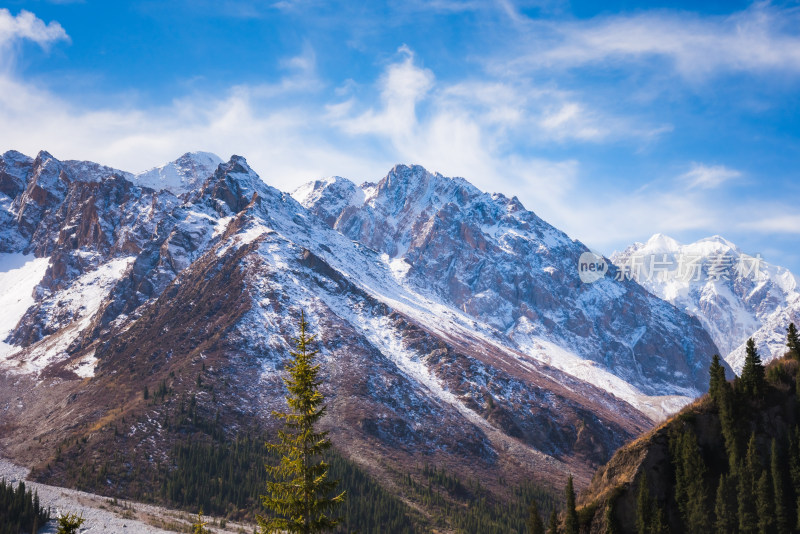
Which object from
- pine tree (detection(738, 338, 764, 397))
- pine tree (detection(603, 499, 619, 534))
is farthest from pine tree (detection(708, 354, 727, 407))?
pine tree (detection(603, 499, 619, 534))

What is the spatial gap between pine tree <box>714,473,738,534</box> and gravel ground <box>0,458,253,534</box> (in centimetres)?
11834

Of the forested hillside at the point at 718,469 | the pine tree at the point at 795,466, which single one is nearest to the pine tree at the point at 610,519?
the forested hillside at the point at 718,469

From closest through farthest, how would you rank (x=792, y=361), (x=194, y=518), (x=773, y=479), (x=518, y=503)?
1. (x=773, y=479)
2. (x=792, y=361)
3. (x=194, y=518)
4. (x=518, y=503)

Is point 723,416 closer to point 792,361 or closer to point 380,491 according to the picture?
point 792,361

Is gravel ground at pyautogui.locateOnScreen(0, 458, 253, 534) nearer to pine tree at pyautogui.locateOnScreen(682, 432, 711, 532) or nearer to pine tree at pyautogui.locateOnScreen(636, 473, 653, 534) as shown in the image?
pine tree at pyautogui.locateOnScreen(636, 473, 653, 534)

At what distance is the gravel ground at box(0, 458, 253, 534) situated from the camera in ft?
484

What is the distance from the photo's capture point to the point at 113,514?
504ft

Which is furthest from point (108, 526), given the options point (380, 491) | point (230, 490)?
point (380, 491)

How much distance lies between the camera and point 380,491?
177750 mm

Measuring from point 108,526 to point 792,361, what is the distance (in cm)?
14331

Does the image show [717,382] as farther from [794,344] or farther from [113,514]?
[113,514]

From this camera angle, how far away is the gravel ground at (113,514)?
484 ft

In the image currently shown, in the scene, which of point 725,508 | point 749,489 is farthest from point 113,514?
point 749,489

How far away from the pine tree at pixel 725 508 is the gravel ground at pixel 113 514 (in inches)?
4659
